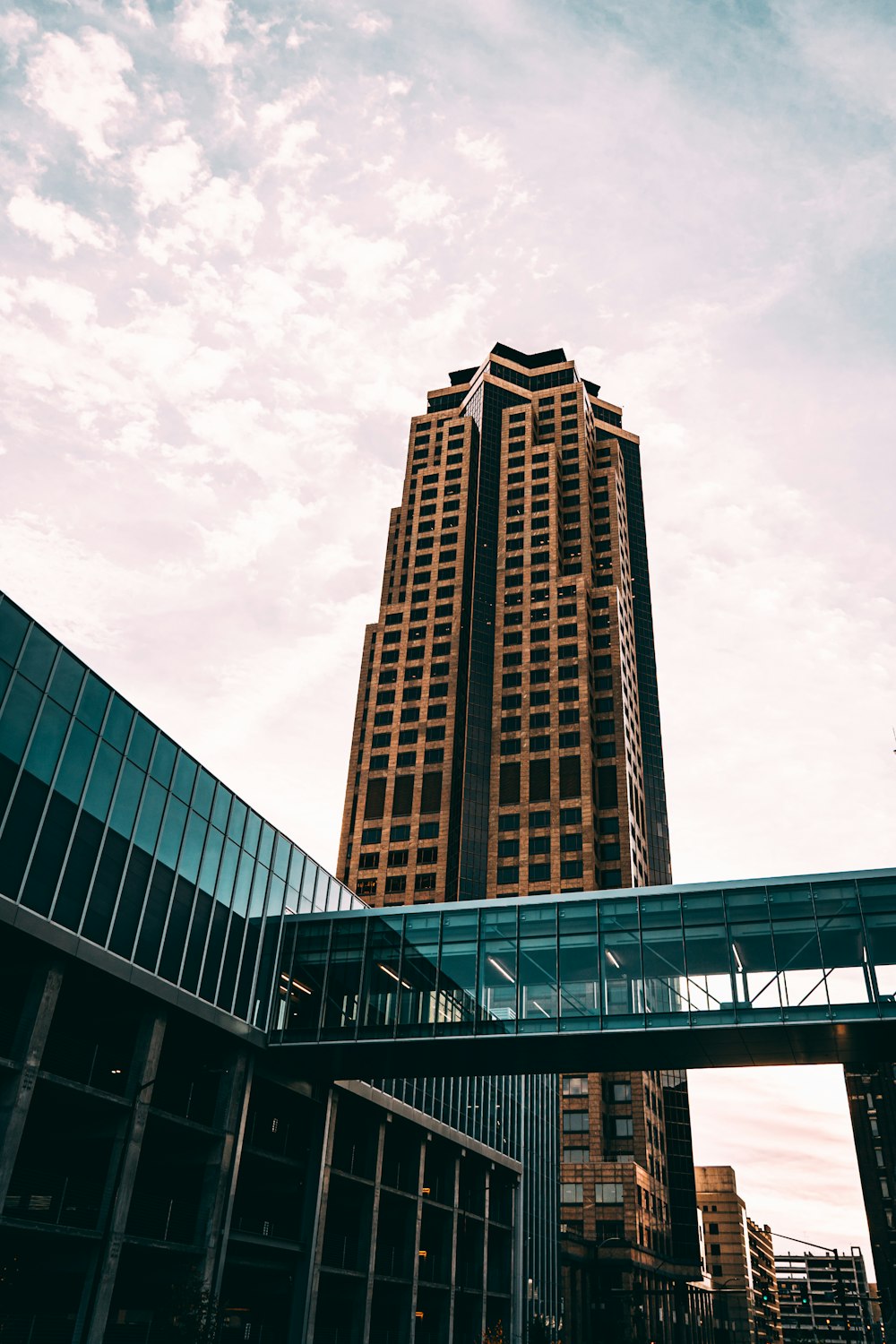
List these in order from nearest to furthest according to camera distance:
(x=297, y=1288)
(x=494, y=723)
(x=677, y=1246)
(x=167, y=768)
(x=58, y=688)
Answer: (x=58, y=688), (x=167, y=768), (x=297, y=1288), (x=677, y=1246), (x=494, y=723)

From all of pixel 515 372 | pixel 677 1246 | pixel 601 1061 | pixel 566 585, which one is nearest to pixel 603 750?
pixel 566 585

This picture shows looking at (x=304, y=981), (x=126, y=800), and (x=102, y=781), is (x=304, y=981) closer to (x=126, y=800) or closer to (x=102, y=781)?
(x=126, y=800)

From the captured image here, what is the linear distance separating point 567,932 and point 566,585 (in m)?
97.7

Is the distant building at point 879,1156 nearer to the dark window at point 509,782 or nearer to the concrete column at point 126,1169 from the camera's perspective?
the dark window at point 509,782

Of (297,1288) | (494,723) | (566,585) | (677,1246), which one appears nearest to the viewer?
(297,1288)

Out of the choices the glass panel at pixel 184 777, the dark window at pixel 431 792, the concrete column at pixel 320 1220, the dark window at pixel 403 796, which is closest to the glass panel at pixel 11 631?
the glass panel at pixel 184 777

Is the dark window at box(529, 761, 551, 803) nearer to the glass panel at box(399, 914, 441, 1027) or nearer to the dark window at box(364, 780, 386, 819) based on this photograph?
the dark window at box(364, 780, 386, 819)

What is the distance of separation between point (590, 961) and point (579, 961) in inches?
19.8

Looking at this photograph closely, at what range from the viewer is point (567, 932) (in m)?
44.5

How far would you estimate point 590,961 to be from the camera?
4381cm

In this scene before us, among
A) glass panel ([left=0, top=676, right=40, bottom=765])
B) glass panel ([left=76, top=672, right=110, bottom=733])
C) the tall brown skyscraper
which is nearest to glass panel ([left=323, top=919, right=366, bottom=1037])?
glass panel ([left=76, top=672, right=110, bottom=733])

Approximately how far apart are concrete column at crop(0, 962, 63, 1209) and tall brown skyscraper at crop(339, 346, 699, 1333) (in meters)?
78.3

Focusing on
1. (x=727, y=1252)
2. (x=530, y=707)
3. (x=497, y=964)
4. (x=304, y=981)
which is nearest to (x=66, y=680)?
(x=304, y=981)

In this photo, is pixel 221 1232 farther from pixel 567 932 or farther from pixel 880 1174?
pixel 880 1174
